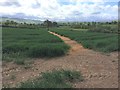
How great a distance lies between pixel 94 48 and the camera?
15.9 m

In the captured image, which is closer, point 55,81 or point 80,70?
point 55,81

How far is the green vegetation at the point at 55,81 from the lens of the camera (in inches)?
246

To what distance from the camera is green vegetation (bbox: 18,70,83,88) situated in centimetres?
625

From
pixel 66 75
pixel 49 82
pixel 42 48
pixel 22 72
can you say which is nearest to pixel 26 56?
pixel 42 48

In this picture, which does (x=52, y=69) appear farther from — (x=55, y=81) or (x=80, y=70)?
(x=55, y=81)

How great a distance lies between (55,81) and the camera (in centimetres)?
688

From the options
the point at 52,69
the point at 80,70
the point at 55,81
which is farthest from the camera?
the point at 52,69

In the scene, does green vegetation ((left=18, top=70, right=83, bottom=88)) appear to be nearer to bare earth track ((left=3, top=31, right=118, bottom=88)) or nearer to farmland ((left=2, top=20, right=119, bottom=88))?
farmland ((left=2, top=20, right=119, bottom=88))

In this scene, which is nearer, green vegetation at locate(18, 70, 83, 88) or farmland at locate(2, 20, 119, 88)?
green vegetation at locate(18, 70, 83, 88)

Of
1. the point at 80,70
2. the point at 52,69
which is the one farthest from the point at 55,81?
the point at 52,69

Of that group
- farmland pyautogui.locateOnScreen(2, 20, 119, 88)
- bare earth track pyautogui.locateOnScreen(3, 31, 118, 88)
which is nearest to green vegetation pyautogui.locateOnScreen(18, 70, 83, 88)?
farmland pyautogui.locateOnScreen(2, 20, 119, 88)

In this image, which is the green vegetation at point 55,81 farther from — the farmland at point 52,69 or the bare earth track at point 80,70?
the bare earth track at point 80,70

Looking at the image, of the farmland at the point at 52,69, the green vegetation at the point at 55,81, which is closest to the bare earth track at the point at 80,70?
the farmland at the point at 52,69

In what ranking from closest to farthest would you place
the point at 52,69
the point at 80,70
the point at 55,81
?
1. the point at 55,81
2. the point at 80,70
3. the point at 52,69
